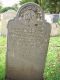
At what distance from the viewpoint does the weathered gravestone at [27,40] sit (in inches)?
256

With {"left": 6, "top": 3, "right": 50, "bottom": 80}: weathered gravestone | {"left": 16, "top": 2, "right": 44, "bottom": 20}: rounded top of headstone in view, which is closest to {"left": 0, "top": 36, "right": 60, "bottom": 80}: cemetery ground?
{"left": 6, "top": 3, "right": 50, "bottom": 80}: weathered gravestone

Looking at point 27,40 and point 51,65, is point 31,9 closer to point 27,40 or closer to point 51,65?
point 27,40

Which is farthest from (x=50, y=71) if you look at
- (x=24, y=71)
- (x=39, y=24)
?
(x=39, y=24)

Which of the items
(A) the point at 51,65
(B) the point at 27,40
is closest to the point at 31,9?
(B) the point at 27,40

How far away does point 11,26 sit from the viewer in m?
6.49

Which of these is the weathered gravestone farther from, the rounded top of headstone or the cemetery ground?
the cemetery ground

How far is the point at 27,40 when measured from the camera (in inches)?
259

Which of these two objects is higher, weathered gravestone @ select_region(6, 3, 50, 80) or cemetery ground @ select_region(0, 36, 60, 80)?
weathered gravestone @ select_region(6, 3, 50, 80)

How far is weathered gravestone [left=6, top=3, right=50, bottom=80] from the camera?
21.3ft

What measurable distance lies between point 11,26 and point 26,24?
0.35 metres

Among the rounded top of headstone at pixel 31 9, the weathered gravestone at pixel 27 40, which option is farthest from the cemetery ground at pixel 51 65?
the rounded top of headstone at pixel 31 9

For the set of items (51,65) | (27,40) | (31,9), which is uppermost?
(31,9)

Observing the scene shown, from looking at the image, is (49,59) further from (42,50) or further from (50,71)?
(42,50)

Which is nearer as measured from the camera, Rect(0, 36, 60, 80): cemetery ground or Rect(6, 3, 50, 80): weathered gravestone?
Rect(6, 3, 50, 80): weathered gravestone
